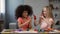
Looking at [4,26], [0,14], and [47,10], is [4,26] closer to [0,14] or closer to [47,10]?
[0,14]

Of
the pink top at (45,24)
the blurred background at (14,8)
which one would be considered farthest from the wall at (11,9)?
the pink top at (45,24)

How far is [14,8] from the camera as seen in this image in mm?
829

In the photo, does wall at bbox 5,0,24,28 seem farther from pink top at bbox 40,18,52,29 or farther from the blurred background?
pink top at bbox 40,18,52,29

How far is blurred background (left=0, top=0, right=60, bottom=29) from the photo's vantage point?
0.81 metres

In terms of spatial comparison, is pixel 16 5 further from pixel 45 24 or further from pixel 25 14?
pixel 45 24

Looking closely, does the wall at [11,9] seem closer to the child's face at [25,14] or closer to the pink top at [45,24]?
the child's face at [25,14]

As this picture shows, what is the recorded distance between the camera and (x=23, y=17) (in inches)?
32.2

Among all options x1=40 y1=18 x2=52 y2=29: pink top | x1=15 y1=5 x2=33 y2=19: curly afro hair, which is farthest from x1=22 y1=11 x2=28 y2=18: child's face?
x1=40 y1=18 x2=52 y2=29: pink top

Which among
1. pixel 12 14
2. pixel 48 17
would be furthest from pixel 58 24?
pixel 12 14

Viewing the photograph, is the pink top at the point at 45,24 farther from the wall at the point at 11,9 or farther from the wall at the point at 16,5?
the wall at the point at 11,9

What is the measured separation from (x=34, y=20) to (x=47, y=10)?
0.11 metres

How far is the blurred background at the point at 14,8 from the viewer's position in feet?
2.67

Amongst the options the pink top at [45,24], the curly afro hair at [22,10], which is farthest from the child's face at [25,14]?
the pink top at [45,24]

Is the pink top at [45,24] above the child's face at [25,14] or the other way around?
the other way around
